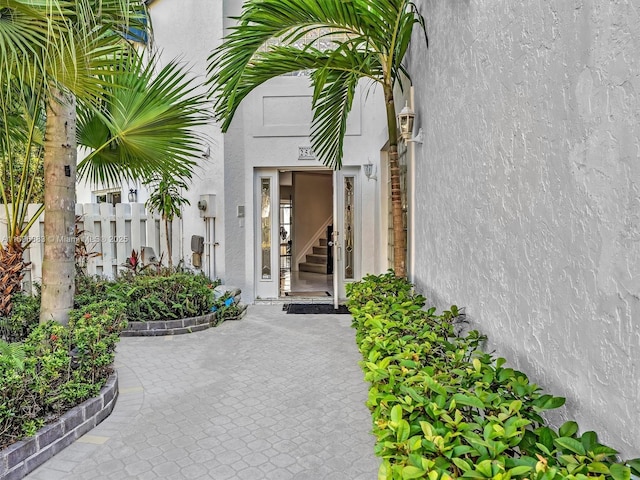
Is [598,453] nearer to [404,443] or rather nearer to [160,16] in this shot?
[404,443]

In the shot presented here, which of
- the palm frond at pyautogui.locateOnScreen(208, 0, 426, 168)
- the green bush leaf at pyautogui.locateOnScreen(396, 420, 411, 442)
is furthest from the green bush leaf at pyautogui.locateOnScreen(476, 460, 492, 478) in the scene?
the palm frond at pyautogui.locateOnScreen(208, 0, 426, 168)

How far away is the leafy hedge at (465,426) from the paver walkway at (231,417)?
0.91 meters

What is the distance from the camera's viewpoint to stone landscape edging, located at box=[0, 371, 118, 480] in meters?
2.40

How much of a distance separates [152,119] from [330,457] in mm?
3460

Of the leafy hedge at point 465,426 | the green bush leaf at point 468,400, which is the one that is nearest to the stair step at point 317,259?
the leafy hedge at point 465,426

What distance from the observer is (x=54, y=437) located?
2689 millimetres

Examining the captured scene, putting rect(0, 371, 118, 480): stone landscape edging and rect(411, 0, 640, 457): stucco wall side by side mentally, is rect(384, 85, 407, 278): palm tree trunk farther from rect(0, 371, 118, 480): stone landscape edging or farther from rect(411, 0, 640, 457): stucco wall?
rect(0, 371, 118, 480): stone landscape edging

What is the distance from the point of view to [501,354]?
2264 millimetres

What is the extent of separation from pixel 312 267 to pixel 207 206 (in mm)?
5238

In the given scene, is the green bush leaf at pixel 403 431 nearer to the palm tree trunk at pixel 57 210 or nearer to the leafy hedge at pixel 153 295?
the palm tree trunk at pixel 57 210

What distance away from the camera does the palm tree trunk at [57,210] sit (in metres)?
3.67

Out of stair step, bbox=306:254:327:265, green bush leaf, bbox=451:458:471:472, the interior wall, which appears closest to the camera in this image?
green bush leaf, bbox=451:458:471:472

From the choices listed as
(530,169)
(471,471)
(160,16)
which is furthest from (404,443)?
(160,16)

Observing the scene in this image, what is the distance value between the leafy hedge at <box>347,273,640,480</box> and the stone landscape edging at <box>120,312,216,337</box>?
3877 mm
